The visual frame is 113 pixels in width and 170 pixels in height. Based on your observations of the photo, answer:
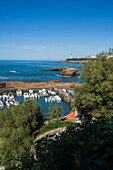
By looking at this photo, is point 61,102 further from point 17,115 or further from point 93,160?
point 93,160


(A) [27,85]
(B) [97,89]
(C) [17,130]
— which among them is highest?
(B) [97,89]

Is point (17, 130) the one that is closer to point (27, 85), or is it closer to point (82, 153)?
point (82, 153)

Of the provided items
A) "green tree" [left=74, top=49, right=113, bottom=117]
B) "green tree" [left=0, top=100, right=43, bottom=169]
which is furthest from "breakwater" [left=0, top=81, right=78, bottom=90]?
"green tree" [left=0, top=100, right=43, bottom=169]

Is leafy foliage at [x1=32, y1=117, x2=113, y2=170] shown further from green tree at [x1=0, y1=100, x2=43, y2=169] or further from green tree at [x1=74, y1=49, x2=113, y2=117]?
green tree at [x1=74, y1=49, x2=113, y2=117]

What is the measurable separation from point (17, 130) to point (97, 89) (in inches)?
415

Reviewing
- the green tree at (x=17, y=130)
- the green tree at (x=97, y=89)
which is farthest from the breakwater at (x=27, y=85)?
the green tree at (x=17, y=130)

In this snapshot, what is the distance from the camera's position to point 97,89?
1581 cm

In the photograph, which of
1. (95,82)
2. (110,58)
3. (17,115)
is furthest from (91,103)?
(17,115)

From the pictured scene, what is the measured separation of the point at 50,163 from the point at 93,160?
47.2 inches

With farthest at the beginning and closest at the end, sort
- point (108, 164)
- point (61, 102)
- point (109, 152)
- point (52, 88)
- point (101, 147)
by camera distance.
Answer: point (52, 88) → point (61, 102) → point (101, 147) → point (109, 152) → point (108, 164)

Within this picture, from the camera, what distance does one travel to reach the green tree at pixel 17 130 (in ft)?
37.2

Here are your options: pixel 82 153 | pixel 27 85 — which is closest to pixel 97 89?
pixel 82 153

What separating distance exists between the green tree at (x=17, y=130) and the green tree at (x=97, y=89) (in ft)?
20.0

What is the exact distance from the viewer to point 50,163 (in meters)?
3.09
